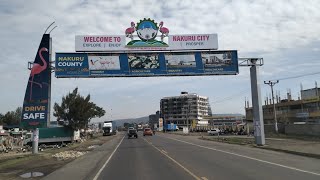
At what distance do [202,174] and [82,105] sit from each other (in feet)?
167

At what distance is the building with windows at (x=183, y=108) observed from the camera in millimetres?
183875

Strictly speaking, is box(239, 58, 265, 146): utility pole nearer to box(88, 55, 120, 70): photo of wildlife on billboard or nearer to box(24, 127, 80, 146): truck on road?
box(88, 55, 120, 70): photo of wildlife on billboard

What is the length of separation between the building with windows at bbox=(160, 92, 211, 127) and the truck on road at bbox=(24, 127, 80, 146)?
11997 cm

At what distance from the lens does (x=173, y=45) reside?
38.2m

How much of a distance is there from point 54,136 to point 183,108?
421ft

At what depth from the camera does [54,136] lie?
192ft

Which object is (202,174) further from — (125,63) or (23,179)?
(125,63)

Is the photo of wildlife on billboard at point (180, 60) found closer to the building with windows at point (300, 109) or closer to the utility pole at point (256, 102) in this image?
the utility pole at point (256, 102)

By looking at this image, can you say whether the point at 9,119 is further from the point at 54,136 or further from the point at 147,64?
the point at 147,64

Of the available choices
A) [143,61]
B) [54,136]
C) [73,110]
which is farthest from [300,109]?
[143,61]

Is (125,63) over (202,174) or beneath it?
over

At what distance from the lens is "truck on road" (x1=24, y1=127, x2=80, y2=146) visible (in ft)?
185

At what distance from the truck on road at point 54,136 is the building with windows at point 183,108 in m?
120

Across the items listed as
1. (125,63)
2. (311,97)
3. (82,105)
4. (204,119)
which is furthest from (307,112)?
(204,119)
